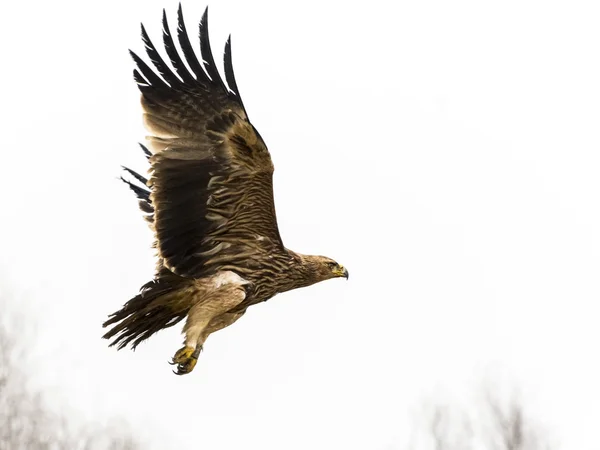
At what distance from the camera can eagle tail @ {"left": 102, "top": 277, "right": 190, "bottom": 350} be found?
1266 cm

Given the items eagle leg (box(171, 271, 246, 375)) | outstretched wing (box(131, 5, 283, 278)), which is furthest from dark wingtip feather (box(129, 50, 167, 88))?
eagle leg (box(171, 271, 246, 375))

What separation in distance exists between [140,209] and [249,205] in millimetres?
1760

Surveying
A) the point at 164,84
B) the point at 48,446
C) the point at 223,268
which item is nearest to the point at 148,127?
the point at 164,84

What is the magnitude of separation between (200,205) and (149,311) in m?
0.91

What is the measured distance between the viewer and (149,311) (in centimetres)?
1274

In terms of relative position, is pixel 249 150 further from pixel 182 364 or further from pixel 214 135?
pixel 182 364

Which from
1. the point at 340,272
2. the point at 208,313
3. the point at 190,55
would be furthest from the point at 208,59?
the point at 340,272

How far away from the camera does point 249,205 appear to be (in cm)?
1270

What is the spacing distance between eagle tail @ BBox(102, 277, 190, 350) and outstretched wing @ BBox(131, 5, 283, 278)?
214 millimetres

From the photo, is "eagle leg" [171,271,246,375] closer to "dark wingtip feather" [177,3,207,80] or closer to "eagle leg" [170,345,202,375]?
"eagle leg" [170,345,202,375]

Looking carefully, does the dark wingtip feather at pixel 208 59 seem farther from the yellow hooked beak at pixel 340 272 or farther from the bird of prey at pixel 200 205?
the yellow hooked beak at pixel 340 272

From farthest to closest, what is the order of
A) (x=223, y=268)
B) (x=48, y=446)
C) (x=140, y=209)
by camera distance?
(x=48, y=446) < (x=140, y=209) < (x=223, y=268)

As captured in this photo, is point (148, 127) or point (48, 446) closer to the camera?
point (148, 127)

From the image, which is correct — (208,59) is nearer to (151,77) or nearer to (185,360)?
(151,77)
